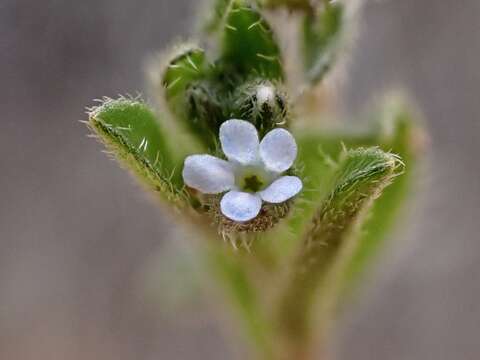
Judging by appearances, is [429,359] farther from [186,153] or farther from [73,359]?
[186,153]

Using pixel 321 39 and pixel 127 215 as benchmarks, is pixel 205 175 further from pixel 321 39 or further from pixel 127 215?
pixel 127 215

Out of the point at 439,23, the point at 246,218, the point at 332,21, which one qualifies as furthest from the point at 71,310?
the point at 246,218

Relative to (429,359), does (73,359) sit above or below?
below

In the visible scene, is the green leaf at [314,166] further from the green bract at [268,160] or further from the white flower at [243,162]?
the white flower at [243,162]

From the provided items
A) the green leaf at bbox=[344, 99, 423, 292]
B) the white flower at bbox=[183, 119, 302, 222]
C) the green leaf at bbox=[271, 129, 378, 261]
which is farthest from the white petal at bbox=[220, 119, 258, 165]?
the green leaf at bbox=[344, 99, 423, 292]

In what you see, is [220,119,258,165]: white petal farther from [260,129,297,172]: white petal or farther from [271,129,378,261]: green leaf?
[271,129,378,261]: green leaf

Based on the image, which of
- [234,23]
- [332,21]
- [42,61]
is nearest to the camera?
[234,23]

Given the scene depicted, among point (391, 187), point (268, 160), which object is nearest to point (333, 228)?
point (268, 160)
